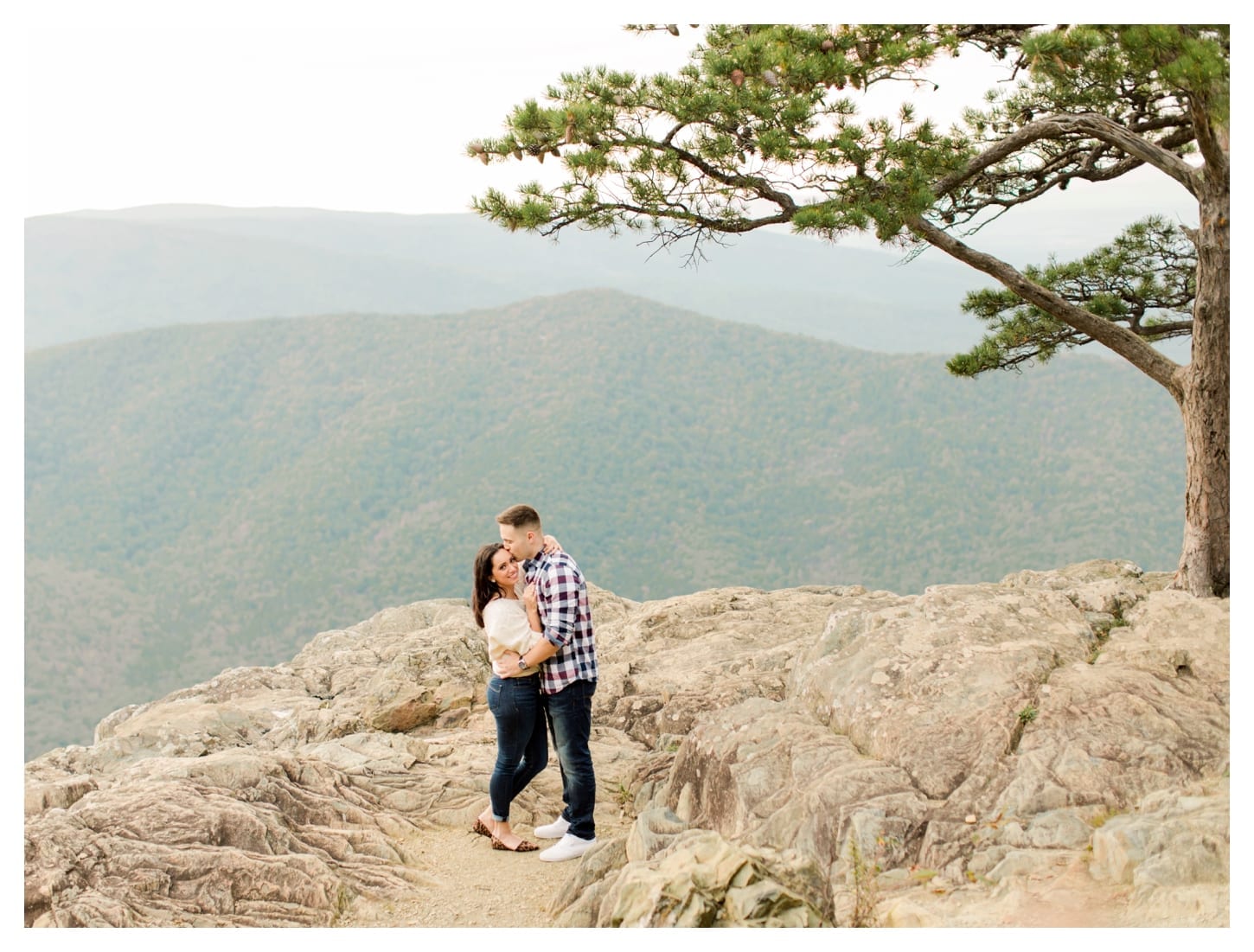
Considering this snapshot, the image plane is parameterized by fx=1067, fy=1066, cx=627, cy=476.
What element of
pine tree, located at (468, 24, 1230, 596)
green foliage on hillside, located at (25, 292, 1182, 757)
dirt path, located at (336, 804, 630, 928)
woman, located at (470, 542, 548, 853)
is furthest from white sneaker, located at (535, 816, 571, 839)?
green foliage on hillside, located at (25, 292, 1182, 757)

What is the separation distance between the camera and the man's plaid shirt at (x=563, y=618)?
441cm

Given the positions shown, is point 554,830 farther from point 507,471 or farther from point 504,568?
point 507,471

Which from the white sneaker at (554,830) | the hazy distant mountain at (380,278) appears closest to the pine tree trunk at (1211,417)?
the white sneaker at (554,830)

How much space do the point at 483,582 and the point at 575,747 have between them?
83cm

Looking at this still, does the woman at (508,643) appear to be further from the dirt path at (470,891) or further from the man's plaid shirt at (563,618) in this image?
the dirt path at (470,891)

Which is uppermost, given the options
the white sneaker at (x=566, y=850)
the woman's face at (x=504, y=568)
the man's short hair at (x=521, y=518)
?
the man's short hair at (x=521, y=518)

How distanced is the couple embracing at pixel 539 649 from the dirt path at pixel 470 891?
158 millimetres

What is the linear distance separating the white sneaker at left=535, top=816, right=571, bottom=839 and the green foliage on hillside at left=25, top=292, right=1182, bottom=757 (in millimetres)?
38094

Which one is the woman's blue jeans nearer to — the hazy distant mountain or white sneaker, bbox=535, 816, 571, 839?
white sneaker, bbox=535, 816, 571, 839

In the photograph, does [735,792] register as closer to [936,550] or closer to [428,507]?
[936,550]

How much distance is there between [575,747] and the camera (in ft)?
15.2

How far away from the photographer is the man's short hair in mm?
4469

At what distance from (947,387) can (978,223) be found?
47.2 metres

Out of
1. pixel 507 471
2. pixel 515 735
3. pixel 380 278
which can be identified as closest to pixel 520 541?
pixel 515 735
